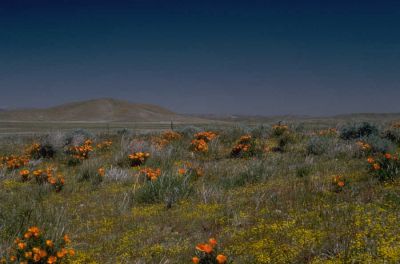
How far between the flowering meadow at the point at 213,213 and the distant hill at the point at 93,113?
417 feet

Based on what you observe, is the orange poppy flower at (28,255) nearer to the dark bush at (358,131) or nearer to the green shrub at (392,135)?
the green shrub at (392,135)

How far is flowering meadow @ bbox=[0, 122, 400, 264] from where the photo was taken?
3805 millimetres

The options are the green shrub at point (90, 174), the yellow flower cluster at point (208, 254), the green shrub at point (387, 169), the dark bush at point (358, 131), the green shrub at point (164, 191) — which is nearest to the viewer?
the yellow flower cluster at point (208, 254)

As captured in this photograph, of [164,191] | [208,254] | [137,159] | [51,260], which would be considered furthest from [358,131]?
[51,260]

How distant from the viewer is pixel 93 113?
14900 cm

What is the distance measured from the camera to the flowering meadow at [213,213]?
12.5 ft

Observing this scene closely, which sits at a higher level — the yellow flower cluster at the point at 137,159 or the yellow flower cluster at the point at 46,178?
the yellow flower cluster at the point at 137,159

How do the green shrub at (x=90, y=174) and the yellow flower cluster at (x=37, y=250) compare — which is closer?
the yellow flower cluster at (x=37, y=250)

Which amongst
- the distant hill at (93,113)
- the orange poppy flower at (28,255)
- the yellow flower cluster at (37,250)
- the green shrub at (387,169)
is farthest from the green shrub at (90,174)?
the distant hill at (93,113)

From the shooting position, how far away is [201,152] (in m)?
11.0

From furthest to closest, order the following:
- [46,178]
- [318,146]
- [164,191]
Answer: [318,146], [46,178], [164,191]

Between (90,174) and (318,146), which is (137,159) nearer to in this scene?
(90,174)

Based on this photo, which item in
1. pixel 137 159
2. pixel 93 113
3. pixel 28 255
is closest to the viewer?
pixel 28 255

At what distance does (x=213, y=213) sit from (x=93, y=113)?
15051cm
